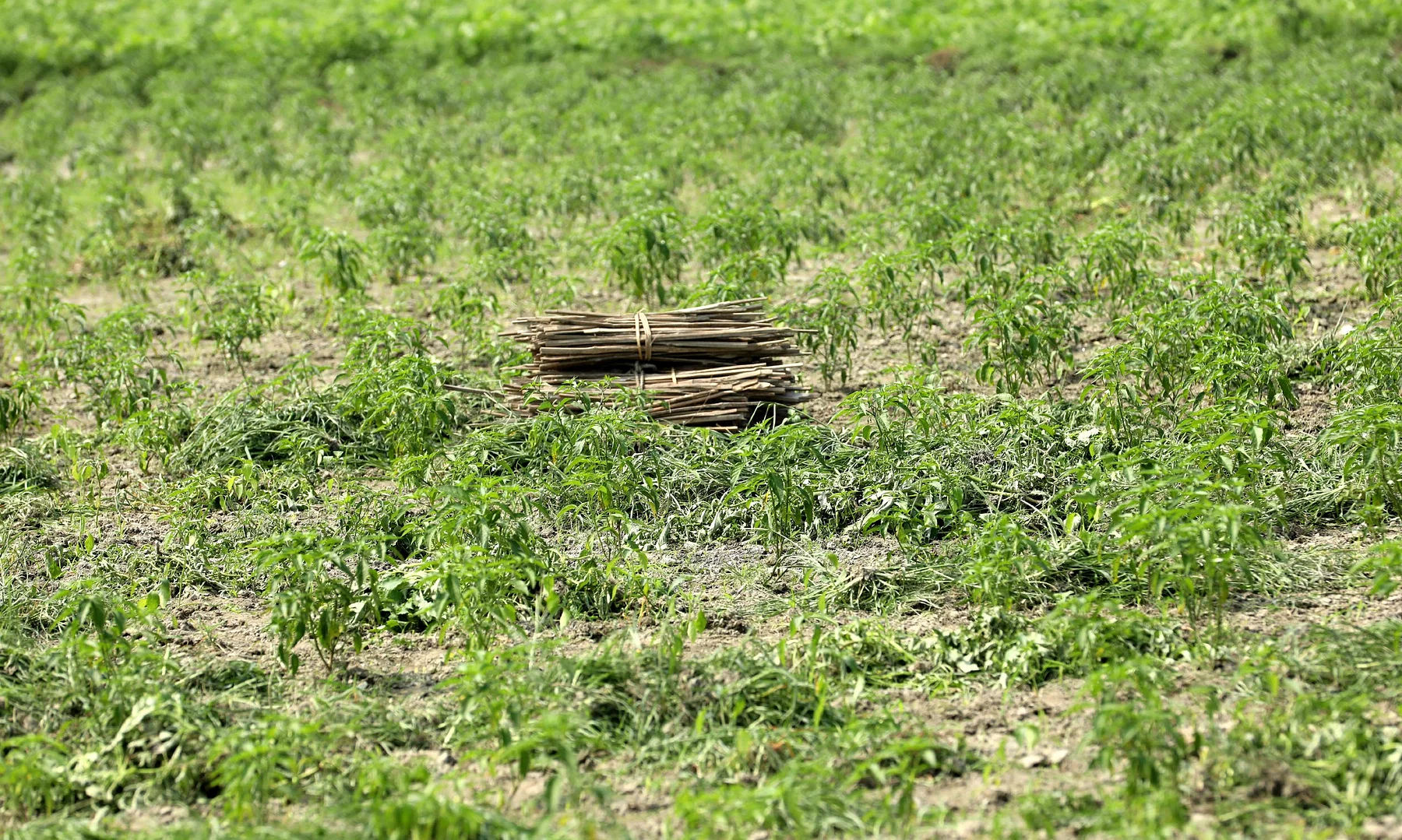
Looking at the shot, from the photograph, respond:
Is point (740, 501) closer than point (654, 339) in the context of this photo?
Yes

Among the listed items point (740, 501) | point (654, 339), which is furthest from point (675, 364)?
point (740, 501)

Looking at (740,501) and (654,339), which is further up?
(654,339)

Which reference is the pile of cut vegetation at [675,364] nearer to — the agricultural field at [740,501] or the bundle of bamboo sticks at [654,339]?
the bundle of bamboo sticks at [654,339]

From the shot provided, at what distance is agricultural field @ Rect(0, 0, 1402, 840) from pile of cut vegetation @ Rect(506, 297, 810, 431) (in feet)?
0.74

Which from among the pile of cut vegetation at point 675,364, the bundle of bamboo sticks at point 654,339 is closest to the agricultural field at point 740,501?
the pile of cut vegetation at point 675,364

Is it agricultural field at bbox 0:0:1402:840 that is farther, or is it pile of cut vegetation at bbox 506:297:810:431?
pile of cut vegetation at bbox 506:297:810:431

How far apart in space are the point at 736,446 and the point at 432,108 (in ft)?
30.1

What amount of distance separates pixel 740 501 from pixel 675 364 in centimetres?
114

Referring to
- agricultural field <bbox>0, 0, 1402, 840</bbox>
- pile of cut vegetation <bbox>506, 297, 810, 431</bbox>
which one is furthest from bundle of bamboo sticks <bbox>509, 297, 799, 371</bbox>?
agricultural field <bbox>0, 0, 1402, 840</bbox>

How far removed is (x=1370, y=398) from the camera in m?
5.44

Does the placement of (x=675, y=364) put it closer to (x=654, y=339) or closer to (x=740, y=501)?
(x=654, y=339)

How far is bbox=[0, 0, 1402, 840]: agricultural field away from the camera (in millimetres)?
3713

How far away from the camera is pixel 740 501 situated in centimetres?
531

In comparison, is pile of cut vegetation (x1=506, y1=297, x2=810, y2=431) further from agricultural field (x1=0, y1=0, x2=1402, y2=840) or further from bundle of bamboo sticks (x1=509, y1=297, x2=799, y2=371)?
agricultural field (x1=0, y1=0, x2=1402, y2=840)
